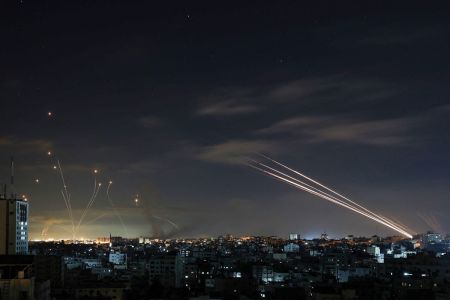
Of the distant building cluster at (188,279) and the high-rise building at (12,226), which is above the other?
the high-rise building at (12,226)

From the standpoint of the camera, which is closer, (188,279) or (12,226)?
(12,226)

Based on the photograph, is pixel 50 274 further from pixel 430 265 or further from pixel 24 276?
pixel 430 265

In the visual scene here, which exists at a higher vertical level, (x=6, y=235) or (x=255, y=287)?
(x=6, y=235)

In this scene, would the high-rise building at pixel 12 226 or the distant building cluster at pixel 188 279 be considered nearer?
the distant building cluster at pixel 188 279

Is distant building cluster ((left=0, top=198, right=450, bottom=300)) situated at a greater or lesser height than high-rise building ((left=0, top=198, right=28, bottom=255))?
lesser

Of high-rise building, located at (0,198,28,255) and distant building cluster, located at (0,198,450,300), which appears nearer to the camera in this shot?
distant building cluster, located at (0,198,450,300)

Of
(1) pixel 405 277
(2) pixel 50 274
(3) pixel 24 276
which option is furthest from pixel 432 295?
(2) pixel 50 274

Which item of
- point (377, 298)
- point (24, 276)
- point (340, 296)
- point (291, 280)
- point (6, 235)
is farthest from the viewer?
point (291, 280)

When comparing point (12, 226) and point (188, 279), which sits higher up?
point (12, 226)
